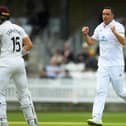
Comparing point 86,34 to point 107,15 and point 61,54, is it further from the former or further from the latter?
point 61,54

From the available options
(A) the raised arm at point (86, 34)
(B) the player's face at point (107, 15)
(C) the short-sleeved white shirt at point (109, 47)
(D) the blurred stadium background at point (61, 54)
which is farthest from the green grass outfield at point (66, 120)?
(D) the blurred stadium background at point (61, 54)

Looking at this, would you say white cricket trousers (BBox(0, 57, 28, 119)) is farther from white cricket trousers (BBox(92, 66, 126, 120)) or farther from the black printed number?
white cricket trousers (BBox(92, 66, 126, 120))

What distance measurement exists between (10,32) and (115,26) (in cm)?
212

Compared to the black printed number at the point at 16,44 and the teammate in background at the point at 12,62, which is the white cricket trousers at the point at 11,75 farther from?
the black printed number at the point at 16,44

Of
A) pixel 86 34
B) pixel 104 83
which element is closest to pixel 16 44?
pixel 86 34

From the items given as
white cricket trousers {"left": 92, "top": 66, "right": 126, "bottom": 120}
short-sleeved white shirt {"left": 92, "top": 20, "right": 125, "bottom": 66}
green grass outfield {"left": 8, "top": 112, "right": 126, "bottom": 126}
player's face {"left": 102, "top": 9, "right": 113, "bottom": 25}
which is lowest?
green grass outfield {"left": 8, "top": 112, "right": 126, "bottom": 126}

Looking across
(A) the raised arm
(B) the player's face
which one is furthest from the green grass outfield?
(B) the player's face

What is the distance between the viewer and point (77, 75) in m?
22.4

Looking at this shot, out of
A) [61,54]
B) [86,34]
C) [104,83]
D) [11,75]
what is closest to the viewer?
[11,75]

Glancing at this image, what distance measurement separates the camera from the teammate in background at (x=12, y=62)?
43.5 ft

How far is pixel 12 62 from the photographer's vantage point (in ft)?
43.5

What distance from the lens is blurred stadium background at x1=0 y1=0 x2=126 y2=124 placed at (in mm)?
21469

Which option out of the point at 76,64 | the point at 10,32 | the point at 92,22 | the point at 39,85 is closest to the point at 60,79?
the point at 39,85

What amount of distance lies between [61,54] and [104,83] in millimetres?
10359
